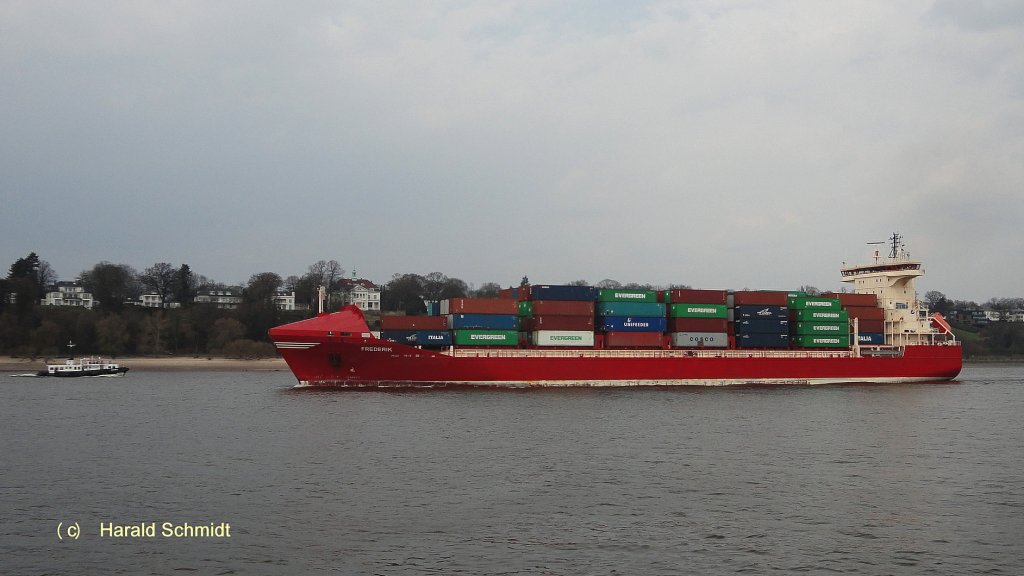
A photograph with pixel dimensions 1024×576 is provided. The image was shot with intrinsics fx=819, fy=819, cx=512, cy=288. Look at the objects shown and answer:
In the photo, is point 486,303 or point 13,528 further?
point 486,303

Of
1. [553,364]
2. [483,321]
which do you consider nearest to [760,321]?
[553,364]

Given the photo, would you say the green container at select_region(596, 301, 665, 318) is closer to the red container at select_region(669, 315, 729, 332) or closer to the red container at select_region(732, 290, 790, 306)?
the red container at select_region(669, 315, 729, 332)

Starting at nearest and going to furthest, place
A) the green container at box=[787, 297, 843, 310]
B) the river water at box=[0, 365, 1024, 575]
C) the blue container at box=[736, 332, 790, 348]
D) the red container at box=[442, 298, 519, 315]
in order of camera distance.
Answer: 1. the river water at box=[0, 365, 1024, 575]
2. the red container at box=[442, 298, 519, 315]
3. the blue container at box=[736, 332, 790, 348]
4. the green container at box=[787, 297, 843, 310]

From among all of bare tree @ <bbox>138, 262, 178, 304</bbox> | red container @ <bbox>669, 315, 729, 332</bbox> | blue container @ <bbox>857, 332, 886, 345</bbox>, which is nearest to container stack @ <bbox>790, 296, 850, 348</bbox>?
blue container @ <bbox>857, 332, 886, 345</bbox>

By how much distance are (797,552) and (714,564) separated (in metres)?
2.01

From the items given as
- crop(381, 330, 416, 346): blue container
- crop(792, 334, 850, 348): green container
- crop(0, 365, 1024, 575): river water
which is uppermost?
crop(381, 330, 416, 346): blue container

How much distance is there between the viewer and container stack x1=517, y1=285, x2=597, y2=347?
167 ft

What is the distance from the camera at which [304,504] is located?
1998cm

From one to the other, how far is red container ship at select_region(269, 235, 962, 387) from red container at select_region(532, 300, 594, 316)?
7.17 ft

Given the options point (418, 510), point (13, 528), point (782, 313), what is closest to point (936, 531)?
point (418, 510)

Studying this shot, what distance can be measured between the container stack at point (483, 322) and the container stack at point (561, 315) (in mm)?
1561

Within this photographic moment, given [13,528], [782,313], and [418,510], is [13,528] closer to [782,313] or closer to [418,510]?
[418,510]

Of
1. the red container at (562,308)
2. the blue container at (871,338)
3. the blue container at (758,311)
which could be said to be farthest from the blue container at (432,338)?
the blue container at (871,338)

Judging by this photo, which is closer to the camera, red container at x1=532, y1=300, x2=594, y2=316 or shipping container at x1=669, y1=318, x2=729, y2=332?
red container at x1=532, y1=300, x2=594, y2=316
